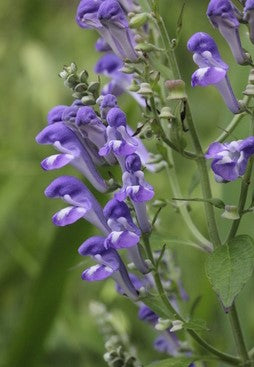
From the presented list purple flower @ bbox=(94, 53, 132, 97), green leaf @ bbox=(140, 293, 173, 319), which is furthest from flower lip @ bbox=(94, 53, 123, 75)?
green leaf @ bbox=(140, 293, 173, 319)

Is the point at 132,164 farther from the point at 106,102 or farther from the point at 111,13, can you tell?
the point at 111,13

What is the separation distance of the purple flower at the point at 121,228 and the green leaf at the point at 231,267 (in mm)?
108

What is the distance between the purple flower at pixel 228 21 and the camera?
111 cm

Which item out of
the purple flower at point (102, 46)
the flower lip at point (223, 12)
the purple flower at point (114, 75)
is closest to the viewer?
the flower lip at point (223, 12)

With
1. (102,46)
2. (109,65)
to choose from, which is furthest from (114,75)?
(102,46)

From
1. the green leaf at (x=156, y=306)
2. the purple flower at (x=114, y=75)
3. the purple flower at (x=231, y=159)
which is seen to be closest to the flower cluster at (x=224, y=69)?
the purple flower at (x=231, y=159)

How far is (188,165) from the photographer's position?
2.83 meters

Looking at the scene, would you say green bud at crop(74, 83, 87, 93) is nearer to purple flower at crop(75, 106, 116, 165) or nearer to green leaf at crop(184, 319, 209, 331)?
purple flower at crop(75, 106, 116, 165)

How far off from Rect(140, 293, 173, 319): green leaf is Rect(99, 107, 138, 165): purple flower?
212 mm

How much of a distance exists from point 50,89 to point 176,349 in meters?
1.73

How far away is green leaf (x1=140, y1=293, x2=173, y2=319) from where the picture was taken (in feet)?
3.83

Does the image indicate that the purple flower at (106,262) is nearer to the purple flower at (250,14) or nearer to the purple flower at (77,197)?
the purple flower at (77,197)

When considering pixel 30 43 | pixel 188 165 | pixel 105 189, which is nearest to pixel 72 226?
pixel 105 189

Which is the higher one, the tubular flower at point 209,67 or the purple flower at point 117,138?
the tubular flower at point 209,67
